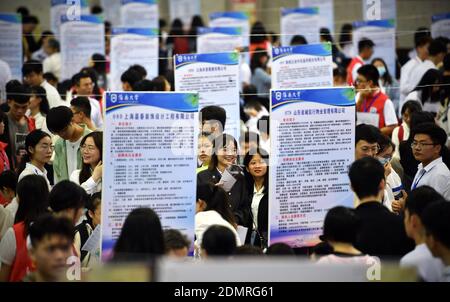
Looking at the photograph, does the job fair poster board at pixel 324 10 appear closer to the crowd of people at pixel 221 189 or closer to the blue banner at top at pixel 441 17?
the blue banner at top at pixel 441 17

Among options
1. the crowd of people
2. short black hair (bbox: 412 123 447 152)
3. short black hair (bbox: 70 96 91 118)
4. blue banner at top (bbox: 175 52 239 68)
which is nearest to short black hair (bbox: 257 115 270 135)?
the crowd of people

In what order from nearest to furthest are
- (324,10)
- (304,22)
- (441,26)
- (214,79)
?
(214,79) < (441,26) < (304,22) < (324,10)

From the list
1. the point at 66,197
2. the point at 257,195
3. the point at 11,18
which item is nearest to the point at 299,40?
the point at 11,18

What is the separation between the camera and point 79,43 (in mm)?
15438

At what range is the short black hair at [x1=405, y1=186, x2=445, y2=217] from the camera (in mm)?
6262

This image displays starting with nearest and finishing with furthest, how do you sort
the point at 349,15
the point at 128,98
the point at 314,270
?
the point at 314,270 → the point at 128,98 → the point at 349,15

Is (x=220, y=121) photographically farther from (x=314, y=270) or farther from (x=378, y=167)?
(x=314, y=270)

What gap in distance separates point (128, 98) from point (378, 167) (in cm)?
191

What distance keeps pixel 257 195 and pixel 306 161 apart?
2.86 feet

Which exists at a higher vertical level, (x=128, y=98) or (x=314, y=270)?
(x=128, y=98)

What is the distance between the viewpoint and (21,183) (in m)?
6.98

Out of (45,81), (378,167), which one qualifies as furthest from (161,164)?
(45,81)

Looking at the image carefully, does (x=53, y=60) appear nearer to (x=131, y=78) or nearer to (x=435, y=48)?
(x=131, y=78)

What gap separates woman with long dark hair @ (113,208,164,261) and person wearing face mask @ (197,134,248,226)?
2100mm
